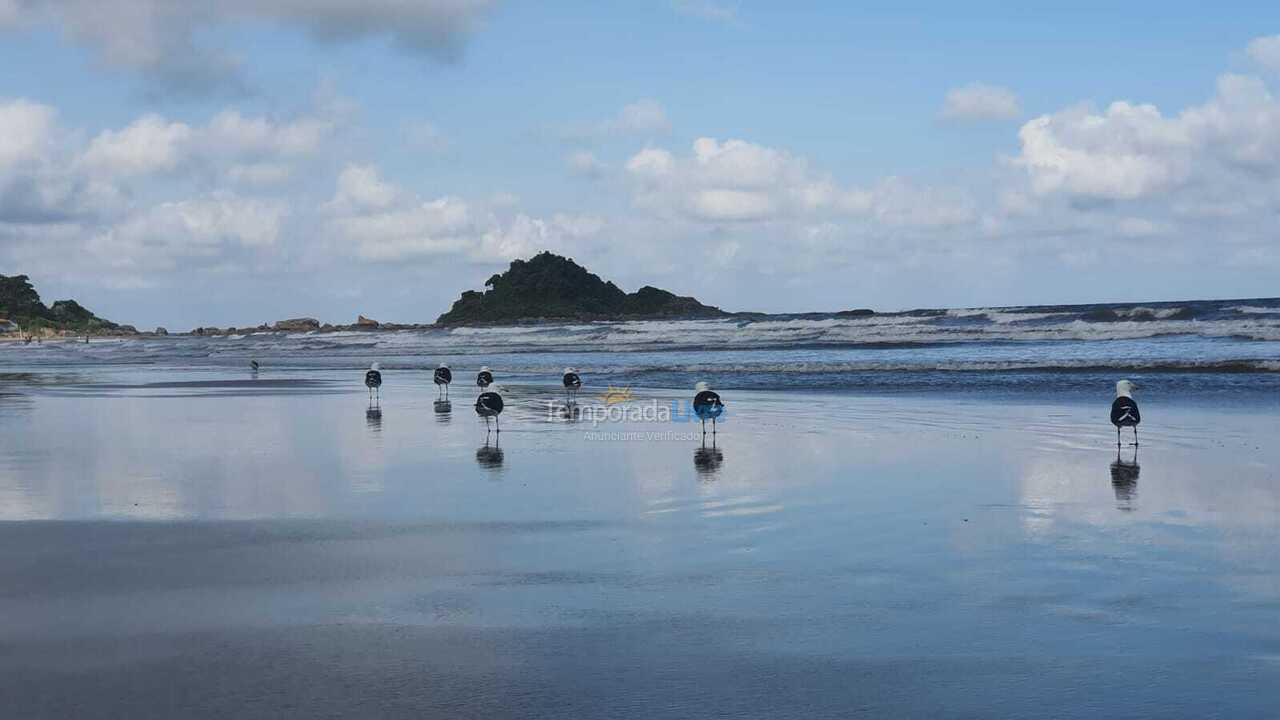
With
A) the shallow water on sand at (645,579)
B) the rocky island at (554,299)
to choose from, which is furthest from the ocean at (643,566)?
the rocky island at (554,299)

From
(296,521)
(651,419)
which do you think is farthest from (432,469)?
(651,419)

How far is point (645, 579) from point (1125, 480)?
21.0 feet

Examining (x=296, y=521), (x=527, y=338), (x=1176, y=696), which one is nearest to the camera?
(x=1176, y=696)

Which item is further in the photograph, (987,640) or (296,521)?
(296,521)

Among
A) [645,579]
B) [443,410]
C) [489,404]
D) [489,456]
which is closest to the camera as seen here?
[645,579]

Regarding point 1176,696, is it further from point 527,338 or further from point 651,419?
point 527,338

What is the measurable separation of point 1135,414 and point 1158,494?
362 centimetres

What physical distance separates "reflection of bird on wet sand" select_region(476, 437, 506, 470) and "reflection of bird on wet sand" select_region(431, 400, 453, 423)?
174 inches

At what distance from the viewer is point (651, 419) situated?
18828 millimetres

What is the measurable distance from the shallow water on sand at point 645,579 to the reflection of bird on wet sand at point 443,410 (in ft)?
15.3

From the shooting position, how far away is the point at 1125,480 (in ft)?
36.8

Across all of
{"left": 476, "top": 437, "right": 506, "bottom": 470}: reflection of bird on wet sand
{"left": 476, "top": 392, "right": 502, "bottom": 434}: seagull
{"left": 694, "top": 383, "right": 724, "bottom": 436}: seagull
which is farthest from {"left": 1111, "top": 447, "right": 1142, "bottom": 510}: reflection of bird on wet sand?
{"left": 476, "top": 392, "right": 502, "bottom": 434}: seagull
